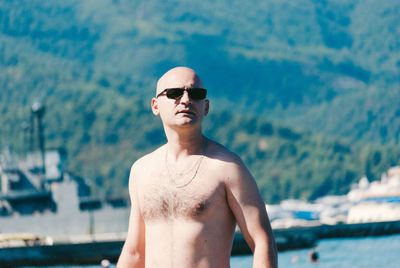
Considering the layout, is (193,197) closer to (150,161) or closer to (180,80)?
(150,161)

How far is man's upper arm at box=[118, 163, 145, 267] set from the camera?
5008mm

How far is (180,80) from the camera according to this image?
4.73 m

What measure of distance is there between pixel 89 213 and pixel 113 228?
3.13 meters

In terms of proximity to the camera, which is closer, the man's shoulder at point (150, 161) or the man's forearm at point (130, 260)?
the man's shoulder at point (150, 161)

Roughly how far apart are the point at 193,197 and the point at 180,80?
0.60 metres

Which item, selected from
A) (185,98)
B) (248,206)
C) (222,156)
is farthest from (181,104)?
(248,206)

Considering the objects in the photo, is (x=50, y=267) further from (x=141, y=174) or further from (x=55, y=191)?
(x=141, y=174)

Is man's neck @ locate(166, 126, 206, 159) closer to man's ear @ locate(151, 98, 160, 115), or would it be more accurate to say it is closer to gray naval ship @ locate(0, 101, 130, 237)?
man's ear @ locate(151, 98, 160, 115)

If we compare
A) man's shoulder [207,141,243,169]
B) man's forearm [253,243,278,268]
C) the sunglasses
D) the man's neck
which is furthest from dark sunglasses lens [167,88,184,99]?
man's forearm [253,243,278,268]

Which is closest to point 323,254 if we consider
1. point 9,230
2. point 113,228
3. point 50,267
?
point 50,267

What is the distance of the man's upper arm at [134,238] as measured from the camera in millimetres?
5008

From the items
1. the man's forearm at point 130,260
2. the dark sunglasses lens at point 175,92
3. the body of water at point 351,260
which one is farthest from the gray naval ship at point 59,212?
the dark sunglasses lens at point 175,92

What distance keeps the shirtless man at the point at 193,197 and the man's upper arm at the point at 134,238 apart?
0.13 meters

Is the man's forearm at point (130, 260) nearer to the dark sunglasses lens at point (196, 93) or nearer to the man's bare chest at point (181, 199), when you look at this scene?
the man's bare chest at point (181, 199)
